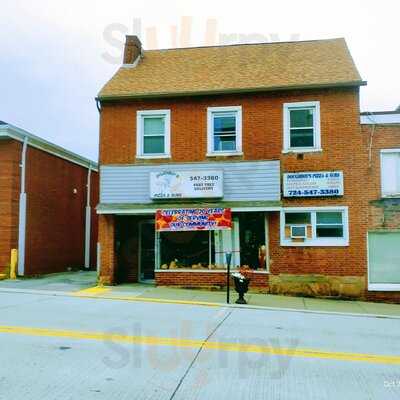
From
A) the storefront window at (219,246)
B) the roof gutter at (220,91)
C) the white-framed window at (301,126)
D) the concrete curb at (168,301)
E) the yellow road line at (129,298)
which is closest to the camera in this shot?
the concrete curb at (168,301)

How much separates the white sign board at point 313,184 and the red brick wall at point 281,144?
21 centimetres

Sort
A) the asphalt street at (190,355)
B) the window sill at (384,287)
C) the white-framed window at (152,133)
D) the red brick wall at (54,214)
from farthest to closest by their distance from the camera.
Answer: the red brick wall at (54,214) → the white-framed window at (152,133) → the window sill at (384,287) → the asphalt street at (190,355)

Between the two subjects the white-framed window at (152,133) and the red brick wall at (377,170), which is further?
the white-framed window at (152,133)

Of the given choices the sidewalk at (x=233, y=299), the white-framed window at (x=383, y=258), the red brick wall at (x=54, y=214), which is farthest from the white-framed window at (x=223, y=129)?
the red brick wall at (x=54, y=214)

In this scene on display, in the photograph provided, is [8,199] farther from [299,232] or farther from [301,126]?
[301,126]

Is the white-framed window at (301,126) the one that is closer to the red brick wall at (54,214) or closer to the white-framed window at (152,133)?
the white-framed window at (152,133)

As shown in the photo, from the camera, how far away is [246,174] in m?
16.5

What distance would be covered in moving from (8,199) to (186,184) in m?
6.91

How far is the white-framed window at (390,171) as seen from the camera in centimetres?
1612

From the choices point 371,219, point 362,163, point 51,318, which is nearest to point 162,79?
point 362,163

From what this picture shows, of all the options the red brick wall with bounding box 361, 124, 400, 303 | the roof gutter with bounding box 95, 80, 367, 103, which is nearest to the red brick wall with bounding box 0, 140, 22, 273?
the roof gutter with bounding box 95, 80, 367, 103

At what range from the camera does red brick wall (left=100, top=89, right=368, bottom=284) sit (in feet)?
52.8

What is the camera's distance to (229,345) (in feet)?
27.2

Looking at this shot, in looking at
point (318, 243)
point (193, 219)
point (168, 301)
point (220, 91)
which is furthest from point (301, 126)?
point (168, 301)
